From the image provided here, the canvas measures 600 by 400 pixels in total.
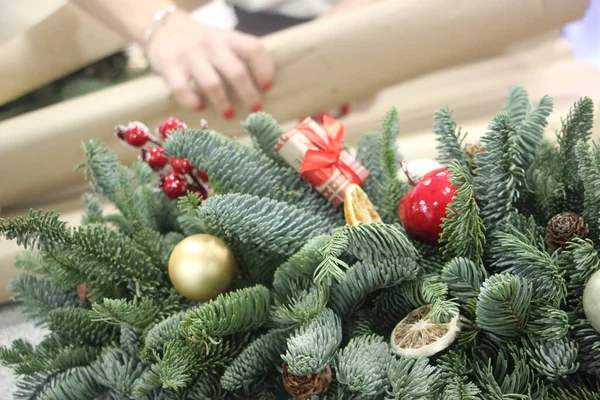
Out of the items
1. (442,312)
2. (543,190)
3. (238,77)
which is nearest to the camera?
(442,312)

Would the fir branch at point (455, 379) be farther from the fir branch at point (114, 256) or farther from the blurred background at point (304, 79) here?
the blurred background at point (304, 79)

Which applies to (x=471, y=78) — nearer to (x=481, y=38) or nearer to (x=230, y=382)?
(x=481, y=38)

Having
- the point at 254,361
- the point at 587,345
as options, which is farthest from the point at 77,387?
the point at 587,345

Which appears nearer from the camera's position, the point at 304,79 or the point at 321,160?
the point at 321,160

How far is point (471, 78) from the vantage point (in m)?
0.82

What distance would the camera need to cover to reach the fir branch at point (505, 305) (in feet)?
0.93

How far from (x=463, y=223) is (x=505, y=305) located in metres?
0.06

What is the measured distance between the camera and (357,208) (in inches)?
15.9

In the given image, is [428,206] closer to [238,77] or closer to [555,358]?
[555,358]

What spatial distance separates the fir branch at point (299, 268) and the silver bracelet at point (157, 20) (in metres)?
0.52

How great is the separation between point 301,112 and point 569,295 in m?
0.48

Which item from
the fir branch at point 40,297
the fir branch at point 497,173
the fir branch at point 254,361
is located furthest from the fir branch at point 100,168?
the fir branch at point 497,173

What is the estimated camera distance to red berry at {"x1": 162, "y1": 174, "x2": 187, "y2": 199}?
459 millimetres

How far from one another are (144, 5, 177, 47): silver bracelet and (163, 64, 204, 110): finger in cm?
10
